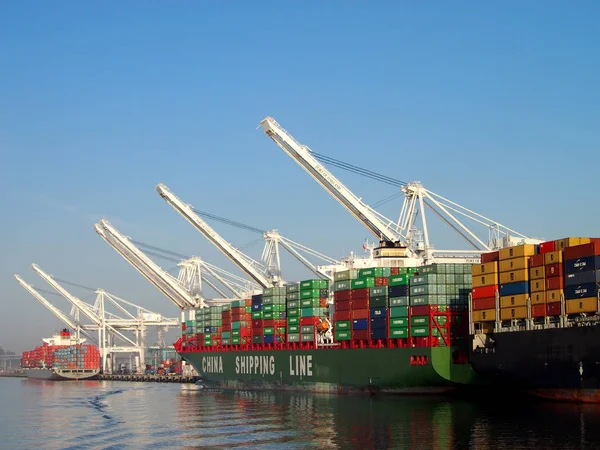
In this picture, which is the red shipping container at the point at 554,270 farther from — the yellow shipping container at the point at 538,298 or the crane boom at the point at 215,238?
the crane boom at the point at 215,238

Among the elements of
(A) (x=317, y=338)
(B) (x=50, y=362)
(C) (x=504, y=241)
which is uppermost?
(C) (x=504, y=241)

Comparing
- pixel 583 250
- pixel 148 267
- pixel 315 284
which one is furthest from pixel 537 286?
pixel 148 267

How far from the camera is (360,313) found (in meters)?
65.9

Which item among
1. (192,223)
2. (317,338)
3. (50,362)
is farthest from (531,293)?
(50,362)

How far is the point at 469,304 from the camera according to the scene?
58.3m

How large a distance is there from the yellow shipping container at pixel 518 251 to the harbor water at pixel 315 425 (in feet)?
31.3

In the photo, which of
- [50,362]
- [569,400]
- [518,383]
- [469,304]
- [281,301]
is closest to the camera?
[569,400]

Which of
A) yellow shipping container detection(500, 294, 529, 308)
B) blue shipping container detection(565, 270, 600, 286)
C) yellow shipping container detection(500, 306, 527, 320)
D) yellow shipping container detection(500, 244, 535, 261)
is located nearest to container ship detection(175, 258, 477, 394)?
yellow shipping container detection(500, 306, 527, 320)

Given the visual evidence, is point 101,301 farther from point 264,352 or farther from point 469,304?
point 469,304

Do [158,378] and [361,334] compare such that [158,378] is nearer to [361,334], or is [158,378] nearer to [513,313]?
[361,334]

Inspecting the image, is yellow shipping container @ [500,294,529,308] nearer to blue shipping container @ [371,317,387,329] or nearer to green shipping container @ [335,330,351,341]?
blue shipping container @ [371,317,387,329]

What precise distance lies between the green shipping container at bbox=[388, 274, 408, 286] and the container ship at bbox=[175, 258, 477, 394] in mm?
76

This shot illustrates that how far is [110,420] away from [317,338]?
75.6 ft

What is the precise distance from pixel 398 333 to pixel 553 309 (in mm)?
14241
